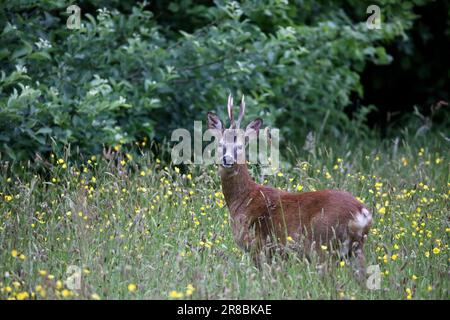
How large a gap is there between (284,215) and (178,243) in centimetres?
77

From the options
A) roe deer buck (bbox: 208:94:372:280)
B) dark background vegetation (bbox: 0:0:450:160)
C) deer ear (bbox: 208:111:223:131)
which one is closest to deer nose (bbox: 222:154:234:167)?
roe deer buck (bbox: 208:94:372:280)

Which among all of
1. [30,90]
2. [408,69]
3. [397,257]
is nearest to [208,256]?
[397,257]

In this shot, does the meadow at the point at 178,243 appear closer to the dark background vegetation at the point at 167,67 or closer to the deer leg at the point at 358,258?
the deer leg at the point at 358,258

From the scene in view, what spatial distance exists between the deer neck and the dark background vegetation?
1.54 m

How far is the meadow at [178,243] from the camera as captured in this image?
15.5 feet

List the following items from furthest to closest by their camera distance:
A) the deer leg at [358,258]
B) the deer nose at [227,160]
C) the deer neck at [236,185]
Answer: the deer neck at [236,185] < the deer nose at [227,160] < the deer leg at [358,258]

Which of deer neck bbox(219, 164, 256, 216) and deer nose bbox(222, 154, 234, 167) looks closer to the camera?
deer nose bbox(222, 154, 234, 167)

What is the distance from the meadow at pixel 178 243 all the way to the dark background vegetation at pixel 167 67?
52 cm

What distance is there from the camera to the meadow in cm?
473

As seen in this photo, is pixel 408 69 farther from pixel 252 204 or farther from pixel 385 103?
pixel 252 204

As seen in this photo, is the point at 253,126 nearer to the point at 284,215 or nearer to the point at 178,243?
the point at 284,215

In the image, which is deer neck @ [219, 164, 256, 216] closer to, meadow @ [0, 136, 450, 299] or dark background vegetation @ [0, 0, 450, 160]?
meadow @ [0, 136, 450, 299]

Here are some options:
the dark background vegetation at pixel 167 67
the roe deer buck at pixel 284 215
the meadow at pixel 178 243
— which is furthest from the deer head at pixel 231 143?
the dark background vegetation at pixel 167 67
